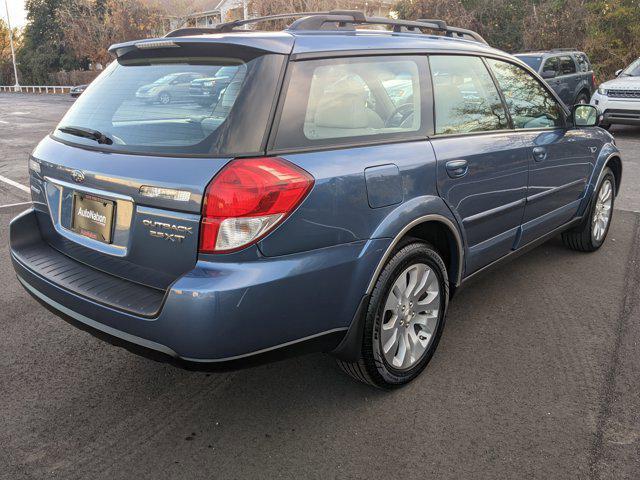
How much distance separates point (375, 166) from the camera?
2623 mm

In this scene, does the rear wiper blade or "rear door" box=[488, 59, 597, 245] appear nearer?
the rear wiper blade

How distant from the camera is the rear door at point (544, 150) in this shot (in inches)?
150

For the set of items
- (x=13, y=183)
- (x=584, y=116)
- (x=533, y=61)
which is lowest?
(x=13, y=183)

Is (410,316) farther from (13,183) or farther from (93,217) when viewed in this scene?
(13,183)

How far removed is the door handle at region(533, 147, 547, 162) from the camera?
150 inches

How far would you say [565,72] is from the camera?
13.7m

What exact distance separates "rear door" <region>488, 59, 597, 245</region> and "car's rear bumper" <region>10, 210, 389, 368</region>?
1731mm

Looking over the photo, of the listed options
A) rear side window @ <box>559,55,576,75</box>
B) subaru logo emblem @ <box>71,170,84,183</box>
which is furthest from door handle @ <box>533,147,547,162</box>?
rear side window @ <box>559,55,576,75</box>

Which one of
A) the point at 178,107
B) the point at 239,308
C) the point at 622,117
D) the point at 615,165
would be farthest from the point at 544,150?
the point at 622,117

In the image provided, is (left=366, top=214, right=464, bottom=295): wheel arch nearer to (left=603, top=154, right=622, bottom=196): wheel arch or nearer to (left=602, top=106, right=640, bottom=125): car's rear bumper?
(left=603, top=154, right=622, bottom=196): wheel arch

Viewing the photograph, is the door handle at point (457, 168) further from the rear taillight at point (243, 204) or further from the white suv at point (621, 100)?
the white suv at point (621, 100)

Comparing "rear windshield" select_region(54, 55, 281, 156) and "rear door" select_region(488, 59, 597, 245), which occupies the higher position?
"rear windshield" select_region(54, 55, 281, 156)

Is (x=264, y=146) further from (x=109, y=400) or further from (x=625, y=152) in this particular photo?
(x=625, y=152)

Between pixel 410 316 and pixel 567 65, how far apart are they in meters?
12.9
